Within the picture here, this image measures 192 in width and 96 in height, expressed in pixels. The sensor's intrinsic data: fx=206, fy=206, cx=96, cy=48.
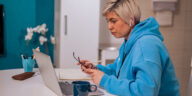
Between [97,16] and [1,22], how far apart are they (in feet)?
4.52

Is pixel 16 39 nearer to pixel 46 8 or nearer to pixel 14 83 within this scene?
pixel 46 8

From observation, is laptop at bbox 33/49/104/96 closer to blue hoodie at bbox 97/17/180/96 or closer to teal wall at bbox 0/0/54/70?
blue hoodie at bbox 97/17/180/96

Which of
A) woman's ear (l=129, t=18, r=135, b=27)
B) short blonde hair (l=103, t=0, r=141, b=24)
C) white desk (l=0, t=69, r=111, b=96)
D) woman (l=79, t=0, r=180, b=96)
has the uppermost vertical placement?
short blonde hair (l=103, t=0, r=141, b=24)

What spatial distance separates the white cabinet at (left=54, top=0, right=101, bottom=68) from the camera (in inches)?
A: 110

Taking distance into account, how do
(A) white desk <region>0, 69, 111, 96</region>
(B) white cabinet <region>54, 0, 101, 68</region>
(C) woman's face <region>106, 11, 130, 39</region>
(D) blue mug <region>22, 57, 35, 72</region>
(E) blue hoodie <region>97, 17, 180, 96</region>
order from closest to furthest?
1. (E) blue hoodie <region>97, 17, 180, 96</region>
2. (A) white desk <region>0, 69, 111, 96</region>
3. (C) woman's face <region>106, 11, 130, 39</region>
4. (D) blue mug <region>22, 57, 35, 72</region>
5. (B) white cabinet <region>54, 0, 101, 68</region>

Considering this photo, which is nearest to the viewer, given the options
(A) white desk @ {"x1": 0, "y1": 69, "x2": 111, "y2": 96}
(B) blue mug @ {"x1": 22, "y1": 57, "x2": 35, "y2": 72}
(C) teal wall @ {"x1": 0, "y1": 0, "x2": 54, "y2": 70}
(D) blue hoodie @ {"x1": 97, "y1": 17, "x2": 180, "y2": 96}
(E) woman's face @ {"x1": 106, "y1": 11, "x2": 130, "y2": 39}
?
(D) blue hoodie @ {"x1": 97, "y1": 17, "x2": 180, "y2": 96}

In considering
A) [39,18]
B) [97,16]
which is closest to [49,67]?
[97,16]

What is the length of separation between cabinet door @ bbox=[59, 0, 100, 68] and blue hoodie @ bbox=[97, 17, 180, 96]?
67.8 inches

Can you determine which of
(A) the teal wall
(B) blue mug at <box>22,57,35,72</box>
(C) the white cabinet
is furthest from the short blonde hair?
(A) the teal wall

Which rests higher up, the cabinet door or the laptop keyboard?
the cabinet door

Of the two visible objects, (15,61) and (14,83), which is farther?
(15,61)

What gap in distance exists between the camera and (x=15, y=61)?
3072mm

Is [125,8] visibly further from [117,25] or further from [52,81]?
[52,81]

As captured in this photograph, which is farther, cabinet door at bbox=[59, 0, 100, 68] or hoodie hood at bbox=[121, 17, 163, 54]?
cabinet door at bbox=[59, 0, 100, 68]
